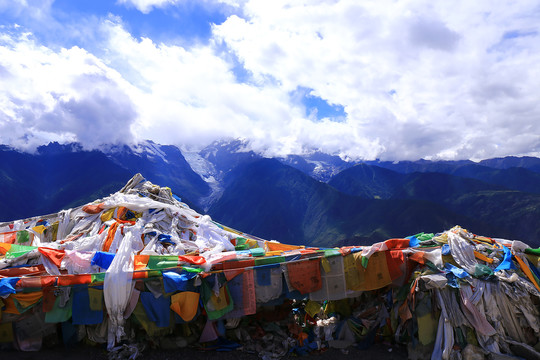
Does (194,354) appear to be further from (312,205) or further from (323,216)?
(312,205)

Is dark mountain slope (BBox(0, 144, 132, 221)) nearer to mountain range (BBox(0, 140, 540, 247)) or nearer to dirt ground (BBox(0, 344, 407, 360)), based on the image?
mountain range (BBox(0, 140, 540, 247))

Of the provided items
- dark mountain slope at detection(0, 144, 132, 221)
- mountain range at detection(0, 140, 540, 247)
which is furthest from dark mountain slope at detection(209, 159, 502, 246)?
dark mountain slope at detection(0, 144, 132, 221)

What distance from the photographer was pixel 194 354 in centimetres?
843

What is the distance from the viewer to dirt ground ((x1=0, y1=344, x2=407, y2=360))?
7941mm

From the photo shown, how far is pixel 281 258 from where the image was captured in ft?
30.7

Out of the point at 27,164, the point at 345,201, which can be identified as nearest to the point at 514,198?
the point at 345,201

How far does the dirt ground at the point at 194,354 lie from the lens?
7.94 metres

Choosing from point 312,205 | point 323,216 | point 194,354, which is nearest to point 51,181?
point 312,205

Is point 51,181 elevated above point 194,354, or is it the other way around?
point 51,181

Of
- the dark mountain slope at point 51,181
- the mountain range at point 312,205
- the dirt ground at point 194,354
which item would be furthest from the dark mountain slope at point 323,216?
the dirt ground at point 194,354

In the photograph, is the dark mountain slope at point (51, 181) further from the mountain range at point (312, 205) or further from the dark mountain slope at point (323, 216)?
the dark mountain slope at point (323, 216)

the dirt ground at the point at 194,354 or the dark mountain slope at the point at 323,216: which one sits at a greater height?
the dark mountain slope at the point at 323,216

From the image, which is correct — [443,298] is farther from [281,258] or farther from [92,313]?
[92,313]

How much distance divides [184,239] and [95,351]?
214 inches
